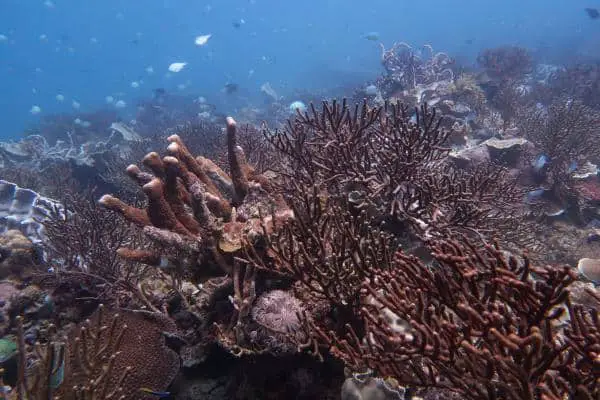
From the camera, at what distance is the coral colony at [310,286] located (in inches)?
65.9

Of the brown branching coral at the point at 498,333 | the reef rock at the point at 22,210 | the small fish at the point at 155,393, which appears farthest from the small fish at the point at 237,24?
the brown branching coral at the point at 498,333

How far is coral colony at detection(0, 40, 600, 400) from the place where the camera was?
1.67m

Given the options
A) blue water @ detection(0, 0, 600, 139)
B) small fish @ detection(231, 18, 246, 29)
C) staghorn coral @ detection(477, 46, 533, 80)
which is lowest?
staghorn coral @ detection(477, 46, 533, 80)

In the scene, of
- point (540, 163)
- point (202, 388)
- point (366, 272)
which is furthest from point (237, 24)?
point (366, 272)

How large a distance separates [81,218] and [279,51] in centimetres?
8597

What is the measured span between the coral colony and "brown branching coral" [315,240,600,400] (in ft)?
0.03

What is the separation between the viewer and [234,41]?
113625 mm

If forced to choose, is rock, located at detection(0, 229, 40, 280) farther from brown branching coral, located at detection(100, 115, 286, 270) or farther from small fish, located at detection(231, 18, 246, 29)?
small fish, located at detection(231, 18, 246, 29)

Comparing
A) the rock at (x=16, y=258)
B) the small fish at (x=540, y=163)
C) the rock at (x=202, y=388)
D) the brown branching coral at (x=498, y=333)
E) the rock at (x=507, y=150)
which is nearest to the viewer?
the brown branching coral at (x=498, y=333)

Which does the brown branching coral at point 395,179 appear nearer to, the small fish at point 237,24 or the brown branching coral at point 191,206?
the brown branching coral at point 191,206

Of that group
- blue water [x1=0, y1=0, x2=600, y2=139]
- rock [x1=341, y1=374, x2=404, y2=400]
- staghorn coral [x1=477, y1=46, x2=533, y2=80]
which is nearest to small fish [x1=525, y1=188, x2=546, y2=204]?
rock [x1=341, y1=374, x2=404, y2=400]

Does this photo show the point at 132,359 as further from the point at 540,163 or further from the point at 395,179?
the point at 540,163

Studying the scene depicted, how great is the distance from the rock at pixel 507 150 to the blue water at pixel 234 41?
20931 millimetres

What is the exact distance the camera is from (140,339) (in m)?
3.48
